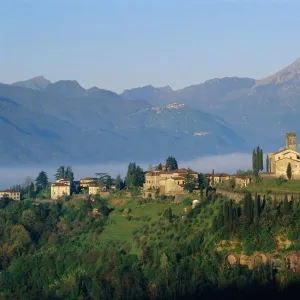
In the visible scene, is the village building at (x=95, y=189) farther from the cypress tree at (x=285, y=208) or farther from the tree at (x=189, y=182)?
the cypress tree at (x=285, y=208)

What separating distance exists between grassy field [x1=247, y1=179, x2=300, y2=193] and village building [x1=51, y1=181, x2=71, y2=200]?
1844 centimetres

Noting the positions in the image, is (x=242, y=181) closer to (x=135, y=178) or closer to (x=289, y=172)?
(x=289, y=172)

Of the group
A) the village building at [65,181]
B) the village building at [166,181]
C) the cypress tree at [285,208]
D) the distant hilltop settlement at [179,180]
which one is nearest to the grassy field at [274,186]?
the distant hilltop settlement at [179,180]

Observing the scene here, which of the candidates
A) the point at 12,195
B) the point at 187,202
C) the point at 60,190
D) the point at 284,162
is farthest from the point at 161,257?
the point at 12,195

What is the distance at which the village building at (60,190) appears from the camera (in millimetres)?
74625

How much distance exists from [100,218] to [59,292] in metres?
12.1

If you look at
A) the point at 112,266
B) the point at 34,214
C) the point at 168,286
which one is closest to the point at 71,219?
the point at 34,214

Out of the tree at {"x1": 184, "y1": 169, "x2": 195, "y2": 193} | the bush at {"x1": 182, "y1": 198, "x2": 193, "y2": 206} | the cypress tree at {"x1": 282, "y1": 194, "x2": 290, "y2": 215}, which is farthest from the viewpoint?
the tree at {"x1": 184, "y1": 169, "x2": 195, "y2": 193}

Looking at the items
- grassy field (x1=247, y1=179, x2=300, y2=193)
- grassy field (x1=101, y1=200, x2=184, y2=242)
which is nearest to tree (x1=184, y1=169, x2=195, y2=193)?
grassy field (x1=101, y1=200, x2=184, y2=242)

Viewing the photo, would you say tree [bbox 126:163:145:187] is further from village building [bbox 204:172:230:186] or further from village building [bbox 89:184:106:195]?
village building [bbox 204:172:230:186]

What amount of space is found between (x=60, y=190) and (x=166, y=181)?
1081cm

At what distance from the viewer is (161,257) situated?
168ft

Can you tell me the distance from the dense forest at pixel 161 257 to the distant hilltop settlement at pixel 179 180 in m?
3.21

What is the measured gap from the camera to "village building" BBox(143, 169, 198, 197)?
65688 mm
